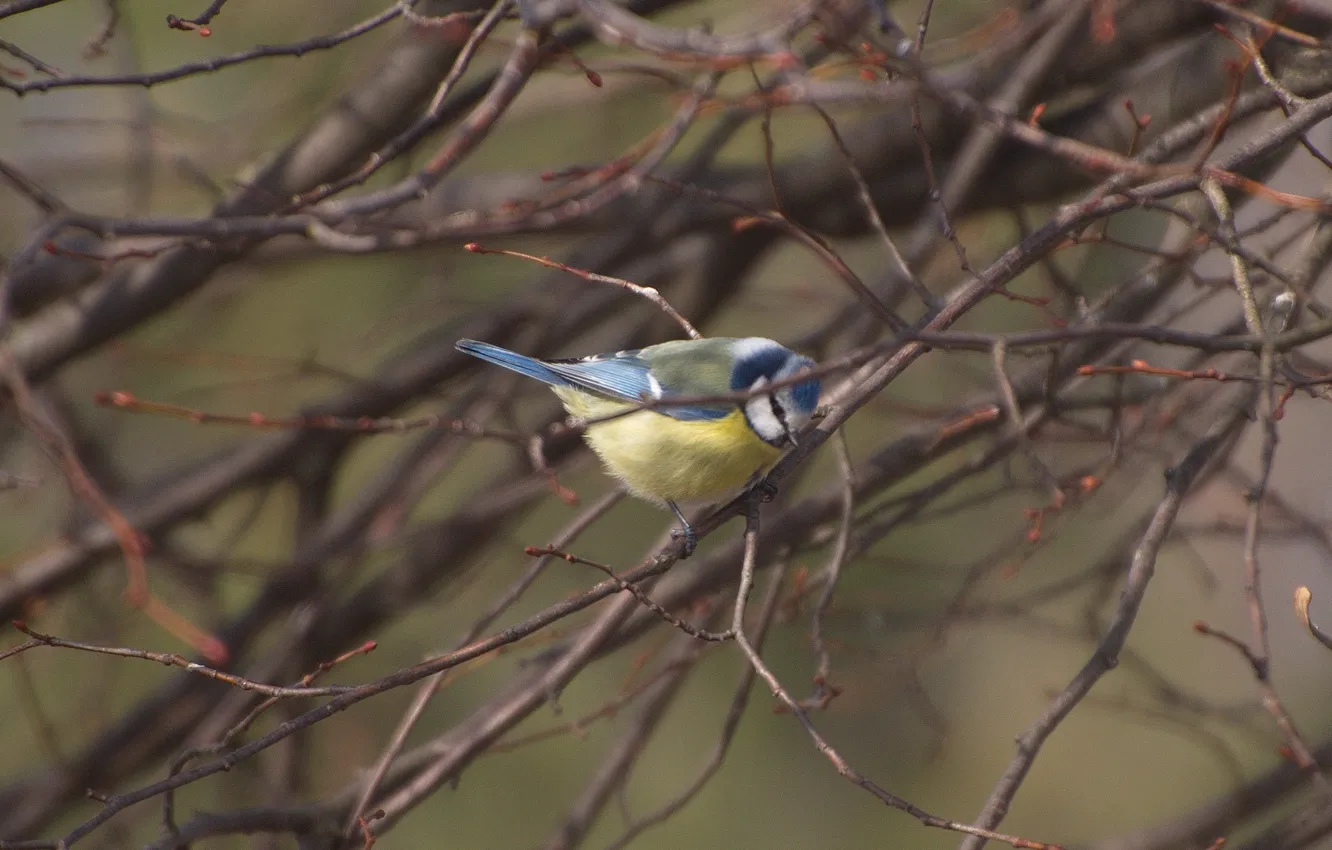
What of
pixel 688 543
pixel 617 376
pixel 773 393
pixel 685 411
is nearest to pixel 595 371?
pixel 617 376

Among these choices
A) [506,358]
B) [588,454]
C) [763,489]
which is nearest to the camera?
[763,489]

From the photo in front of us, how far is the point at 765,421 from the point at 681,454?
22cm

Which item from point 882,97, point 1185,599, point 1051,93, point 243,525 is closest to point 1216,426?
point 882,97

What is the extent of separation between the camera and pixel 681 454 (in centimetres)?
256

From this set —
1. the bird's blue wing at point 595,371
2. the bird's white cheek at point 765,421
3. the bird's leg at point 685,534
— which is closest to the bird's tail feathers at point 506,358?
the bird's blue wing at point 595,371

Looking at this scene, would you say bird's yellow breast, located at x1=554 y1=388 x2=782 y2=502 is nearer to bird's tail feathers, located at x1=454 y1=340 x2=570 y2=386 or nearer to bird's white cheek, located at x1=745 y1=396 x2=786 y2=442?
bird's white cheek, located at x1=745 y1=396 x2=786 y2=442

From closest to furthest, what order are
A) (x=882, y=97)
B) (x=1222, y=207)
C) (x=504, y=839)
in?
(x=882, y=97) → (x=1222, y=207) → (x=504, y=839)

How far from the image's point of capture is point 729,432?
250 centimetres

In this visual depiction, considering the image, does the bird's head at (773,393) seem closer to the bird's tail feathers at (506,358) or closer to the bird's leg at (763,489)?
the bird's leg at (763,489)

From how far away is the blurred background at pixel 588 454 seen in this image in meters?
2.30

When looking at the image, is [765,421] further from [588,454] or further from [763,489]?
[588,454]

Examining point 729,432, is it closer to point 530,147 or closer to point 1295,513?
point 1295,513

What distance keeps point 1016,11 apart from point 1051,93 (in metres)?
0.26

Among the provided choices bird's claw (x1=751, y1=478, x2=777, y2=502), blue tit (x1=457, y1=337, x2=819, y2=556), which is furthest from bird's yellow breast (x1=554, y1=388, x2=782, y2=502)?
bird's claw (x1=751, y1=478, x2=777, y2=502)
